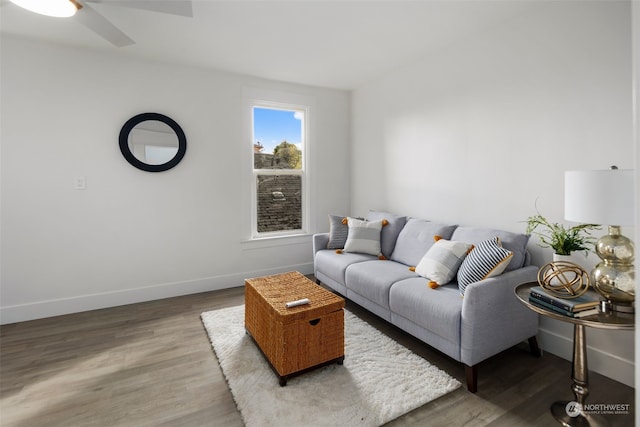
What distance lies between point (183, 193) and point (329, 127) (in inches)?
81.9

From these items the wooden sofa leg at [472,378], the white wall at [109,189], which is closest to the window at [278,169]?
the white wall at [109,189]

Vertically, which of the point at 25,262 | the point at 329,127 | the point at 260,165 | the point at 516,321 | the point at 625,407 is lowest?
the point at 625,407

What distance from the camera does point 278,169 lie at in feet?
13.7

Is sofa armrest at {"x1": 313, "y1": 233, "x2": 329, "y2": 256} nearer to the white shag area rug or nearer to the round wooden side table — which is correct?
the white shag area rug

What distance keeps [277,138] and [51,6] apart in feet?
8.26

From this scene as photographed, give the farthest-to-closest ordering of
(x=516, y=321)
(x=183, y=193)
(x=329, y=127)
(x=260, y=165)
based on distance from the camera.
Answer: (x=329, y=127)
(x=260, y=165)
(x=183, y=193)
(x=516, y=321)

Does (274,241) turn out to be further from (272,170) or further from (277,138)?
(277,138)

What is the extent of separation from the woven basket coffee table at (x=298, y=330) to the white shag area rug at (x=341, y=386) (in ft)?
0.31

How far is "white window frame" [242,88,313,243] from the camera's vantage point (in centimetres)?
389

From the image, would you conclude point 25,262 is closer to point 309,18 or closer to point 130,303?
point 130,303

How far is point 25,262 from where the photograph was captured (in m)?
2.98

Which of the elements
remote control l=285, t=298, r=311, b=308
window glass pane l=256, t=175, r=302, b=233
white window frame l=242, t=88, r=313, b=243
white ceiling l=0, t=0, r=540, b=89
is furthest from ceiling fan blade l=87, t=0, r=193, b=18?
window glass pane l=256, t=175, r=302, b=233

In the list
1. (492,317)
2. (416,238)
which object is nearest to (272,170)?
(416,238)

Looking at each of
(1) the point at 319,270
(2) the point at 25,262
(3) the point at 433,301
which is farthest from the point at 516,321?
(2) the point at 25,262
